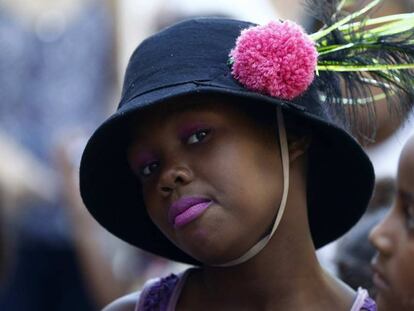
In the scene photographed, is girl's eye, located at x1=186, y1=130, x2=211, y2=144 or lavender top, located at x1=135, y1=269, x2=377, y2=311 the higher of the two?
girl's eye, located at x1=186, y1=130, x2=211, y2=144

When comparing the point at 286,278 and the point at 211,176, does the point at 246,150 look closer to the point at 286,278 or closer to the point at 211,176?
the point at 211,176

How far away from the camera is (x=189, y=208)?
128 inches

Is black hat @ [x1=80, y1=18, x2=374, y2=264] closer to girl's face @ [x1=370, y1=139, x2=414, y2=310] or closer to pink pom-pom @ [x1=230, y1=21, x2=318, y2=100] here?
pink pom-pom @ [x1=230, y1=21, x2=318, y2=100]

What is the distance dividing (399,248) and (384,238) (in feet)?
0.20

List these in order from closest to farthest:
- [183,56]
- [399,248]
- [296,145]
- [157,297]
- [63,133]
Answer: [399,248] → [183,56] → [296,145] → [157,297] → [63,133]

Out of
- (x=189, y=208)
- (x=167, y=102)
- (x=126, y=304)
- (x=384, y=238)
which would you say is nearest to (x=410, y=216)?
(x=384, y=238)

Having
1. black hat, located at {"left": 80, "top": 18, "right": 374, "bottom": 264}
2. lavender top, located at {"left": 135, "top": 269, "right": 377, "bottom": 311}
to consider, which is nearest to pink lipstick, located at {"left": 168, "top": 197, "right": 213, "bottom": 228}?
black hat, located at {"left": 80, "top": 18, "right": 374, "bottom": 264}

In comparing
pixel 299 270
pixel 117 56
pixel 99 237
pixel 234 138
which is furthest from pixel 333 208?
pixel 117 56

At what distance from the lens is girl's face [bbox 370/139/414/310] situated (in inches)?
125

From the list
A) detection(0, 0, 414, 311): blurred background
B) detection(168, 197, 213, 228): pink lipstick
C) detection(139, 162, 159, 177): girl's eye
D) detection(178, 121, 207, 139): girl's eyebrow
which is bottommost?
detection(0, 0, 414, 311): blurred background

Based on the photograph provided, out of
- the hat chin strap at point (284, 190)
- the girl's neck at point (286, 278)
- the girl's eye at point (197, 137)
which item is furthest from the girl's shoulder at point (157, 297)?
the girl's eye at point (197, 137)

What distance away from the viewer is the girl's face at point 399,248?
318cm

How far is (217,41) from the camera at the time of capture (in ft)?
11.1

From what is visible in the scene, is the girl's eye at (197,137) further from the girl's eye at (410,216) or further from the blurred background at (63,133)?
the blurred background at (63,133)
